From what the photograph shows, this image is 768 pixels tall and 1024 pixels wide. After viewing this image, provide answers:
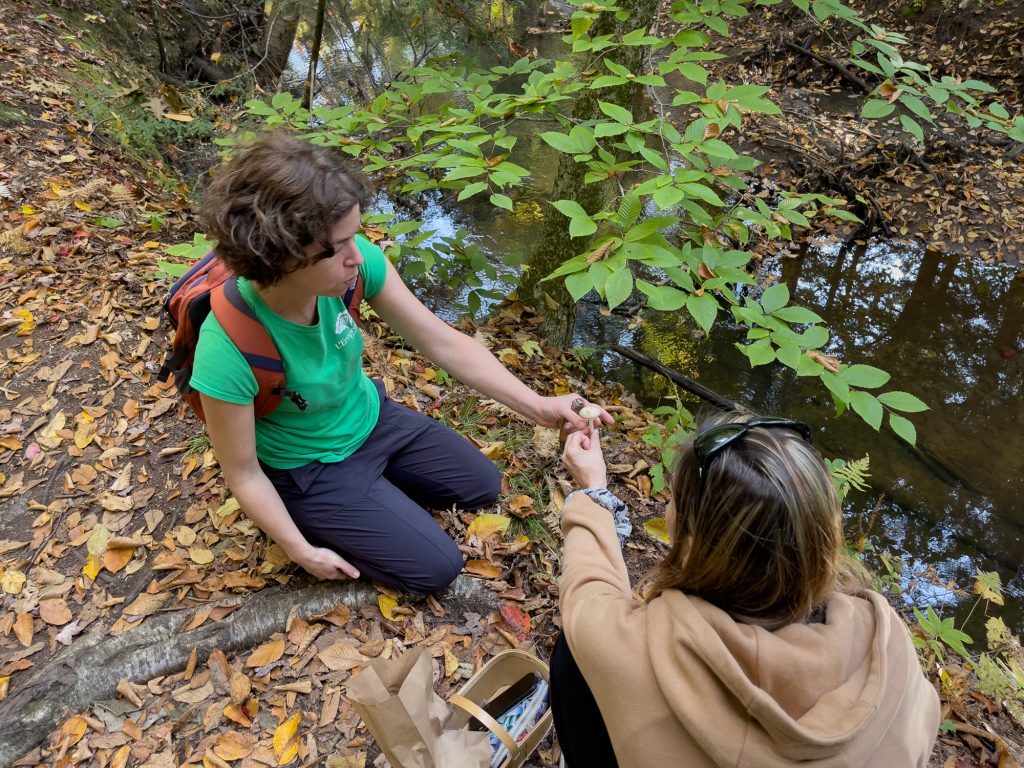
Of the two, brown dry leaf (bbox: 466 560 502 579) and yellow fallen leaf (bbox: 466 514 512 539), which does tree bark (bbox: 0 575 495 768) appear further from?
yellow fallen leaf (bbox: 466 514 512 539)

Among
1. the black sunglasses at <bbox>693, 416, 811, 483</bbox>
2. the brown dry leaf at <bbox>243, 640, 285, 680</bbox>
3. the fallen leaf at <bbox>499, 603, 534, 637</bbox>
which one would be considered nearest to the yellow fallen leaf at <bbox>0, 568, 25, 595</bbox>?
the brown dry leaf at <bbox>243, 640, 285, 680</bbox>

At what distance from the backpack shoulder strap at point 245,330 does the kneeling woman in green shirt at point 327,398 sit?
2cm

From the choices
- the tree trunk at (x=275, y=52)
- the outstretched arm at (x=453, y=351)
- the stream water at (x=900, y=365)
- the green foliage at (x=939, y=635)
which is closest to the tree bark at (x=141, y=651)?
the outstretched arm at (x=453, y=351)

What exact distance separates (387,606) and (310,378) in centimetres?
97

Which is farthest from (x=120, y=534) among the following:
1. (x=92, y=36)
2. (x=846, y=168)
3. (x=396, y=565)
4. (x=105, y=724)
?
(x=846, y=168)

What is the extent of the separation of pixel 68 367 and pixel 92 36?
599cm

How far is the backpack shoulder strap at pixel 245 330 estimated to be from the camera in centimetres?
189

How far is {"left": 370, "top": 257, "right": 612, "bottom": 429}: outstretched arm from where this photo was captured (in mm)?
2396

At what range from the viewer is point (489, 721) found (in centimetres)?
171

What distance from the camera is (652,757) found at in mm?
1203

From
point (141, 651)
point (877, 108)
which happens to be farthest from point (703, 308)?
point (141, 651)

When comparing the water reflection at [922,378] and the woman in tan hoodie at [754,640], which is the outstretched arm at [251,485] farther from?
the water reflection at [922,378]

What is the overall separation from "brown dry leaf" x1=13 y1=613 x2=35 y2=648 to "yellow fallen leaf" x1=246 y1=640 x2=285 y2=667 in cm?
78

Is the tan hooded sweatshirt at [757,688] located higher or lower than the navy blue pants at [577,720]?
higher
